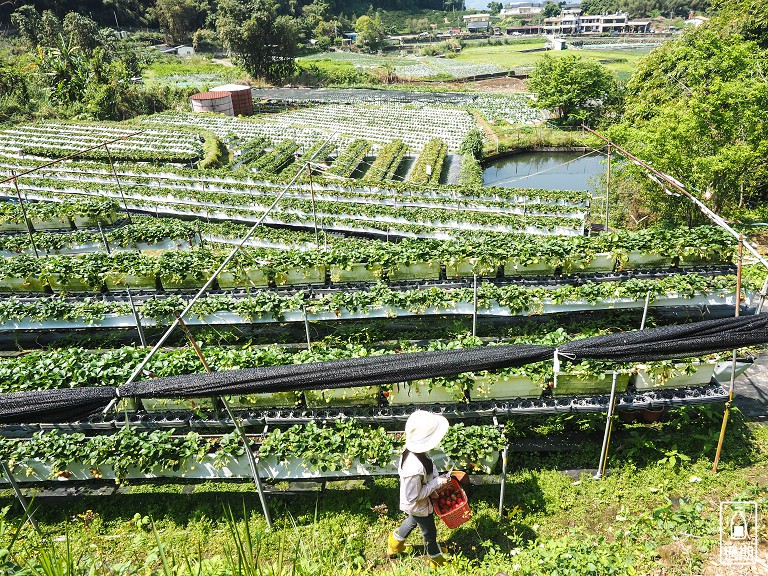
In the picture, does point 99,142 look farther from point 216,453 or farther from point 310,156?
point 216,453

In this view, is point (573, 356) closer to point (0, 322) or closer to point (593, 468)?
point (593, 468)

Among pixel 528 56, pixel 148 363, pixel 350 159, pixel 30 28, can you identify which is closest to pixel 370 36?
pixel 528 56

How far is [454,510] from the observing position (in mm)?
5227

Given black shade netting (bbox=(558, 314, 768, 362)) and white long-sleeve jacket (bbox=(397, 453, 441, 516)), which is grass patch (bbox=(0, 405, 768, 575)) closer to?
white long-sleeve jacket (bbox=(397, 453, 441, 516))

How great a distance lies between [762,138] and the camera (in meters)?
12.6

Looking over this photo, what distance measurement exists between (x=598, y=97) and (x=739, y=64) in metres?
22.9

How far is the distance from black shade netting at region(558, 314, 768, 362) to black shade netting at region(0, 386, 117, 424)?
5352 mm

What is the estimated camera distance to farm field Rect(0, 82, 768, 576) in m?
5.53

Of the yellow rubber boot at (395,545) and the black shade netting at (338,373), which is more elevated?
the black shade netting at (338,373)

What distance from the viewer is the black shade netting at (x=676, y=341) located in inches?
218

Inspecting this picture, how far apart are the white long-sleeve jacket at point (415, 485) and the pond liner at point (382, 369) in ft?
3.39

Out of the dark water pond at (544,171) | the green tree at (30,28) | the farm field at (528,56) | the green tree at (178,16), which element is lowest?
the dark water pond at (544,171)

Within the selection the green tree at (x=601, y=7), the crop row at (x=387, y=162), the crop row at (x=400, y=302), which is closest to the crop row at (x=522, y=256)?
the crop row at (x=400, y=302)

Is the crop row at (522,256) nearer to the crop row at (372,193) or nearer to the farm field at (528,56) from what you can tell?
the crop row at (372,193)
